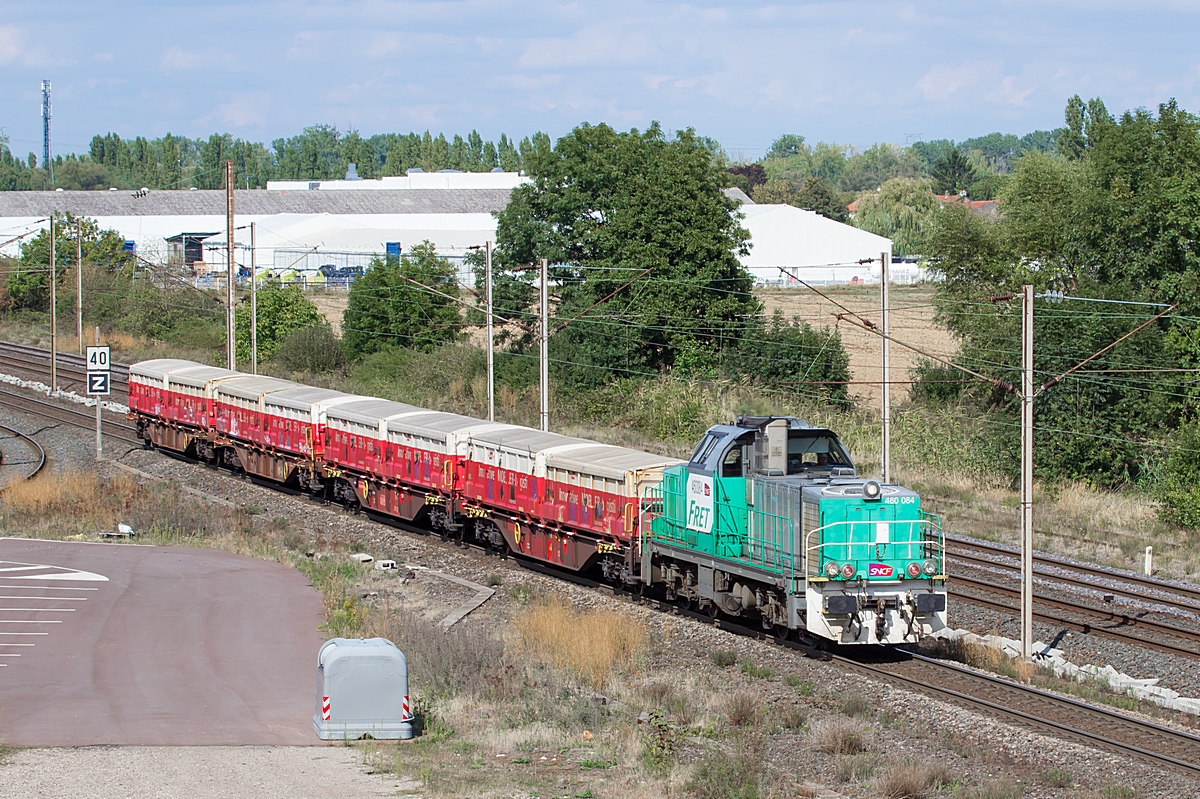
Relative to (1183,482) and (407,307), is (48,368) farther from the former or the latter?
(1183,482)

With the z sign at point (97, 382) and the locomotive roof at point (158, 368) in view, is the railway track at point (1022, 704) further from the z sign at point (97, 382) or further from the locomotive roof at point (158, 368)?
the locomotive roof at point (158, 368)

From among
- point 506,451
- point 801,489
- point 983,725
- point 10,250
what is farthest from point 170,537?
point 10,250

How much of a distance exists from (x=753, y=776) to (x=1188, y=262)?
102ft

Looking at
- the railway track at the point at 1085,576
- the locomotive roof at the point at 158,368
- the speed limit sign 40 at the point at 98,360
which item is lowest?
the railway track at the point at 1085,576

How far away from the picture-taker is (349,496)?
3366 cm

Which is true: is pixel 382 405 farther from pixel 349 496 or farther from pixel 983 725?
pixel 983 725

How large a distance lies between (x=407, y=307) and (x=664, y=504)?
37911 millimetres

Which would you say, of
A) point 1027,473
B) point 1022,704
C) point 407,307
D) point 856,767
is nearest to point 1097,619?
point 1027,473

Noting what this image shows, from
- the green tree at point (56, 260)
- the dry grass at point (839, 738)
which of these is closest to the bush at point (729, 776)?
the dry grass at point (839, 738)

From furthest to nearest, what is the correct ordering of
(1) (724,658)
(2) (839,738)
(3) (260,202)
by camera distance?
(3) (260,202) → (1) (724,658) → (2) (839,738)

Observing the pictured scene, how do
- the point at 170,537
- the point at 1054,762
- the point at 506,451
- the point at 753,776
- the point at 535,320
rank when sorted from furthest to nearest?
1. the point at 535,320
2. the point at 170,537
3. the point at 506,451
4. the point at 1054,762
5. the point at 753,776

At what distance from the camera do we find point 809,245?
3602 inches

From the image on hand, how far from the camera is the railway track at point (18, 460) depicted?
3715 centimetres

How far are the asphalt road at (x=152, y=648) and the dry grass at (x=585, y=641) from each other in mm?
3386
